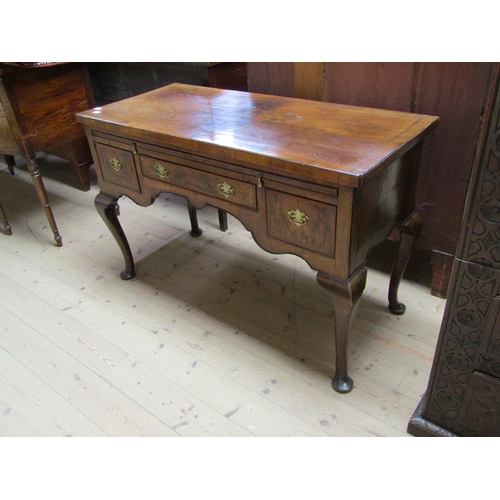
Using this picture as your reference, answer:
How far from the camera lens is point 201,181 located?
4.87ft

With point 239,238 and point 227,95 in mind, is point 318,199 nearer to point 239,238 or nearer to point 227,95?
point 227,95

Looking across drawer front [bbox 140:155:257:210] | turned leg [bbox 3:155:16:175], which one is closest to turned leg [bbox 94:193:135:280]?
drawer front [bbox 140:155:257:210]

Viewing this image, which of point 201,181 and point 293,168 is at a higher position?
point 293,168

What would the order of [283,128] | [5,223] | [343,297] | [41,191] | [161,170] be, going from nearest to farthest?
[343,297] < [283,128] < [161,170] < [41,191] < [5,223]

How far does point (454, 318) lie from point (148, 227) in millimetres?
1813

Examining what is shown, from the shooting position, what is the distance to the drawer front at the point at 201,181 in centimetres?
138

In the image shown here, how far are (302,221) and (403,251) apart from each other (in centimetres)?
55

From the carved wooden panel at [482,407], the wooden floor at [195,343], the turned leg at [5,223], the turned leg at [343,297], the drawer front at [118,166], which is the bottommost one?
the wooden floor at [195,343]

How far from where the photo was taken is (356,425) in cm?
139

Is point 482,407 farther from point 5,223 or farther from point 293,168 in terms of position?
point 5,223

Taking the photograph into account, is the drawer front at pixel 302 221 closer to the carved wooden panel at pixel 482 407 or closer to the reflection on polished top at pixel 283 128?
the reflection on polished top at pixel 283 128

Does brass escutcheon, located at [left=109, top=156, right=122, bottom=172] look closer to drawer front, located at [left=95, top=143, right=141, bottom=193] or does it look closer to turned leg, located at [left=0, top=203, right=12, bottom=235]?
drawer front, located at [left=95, top=143, right=141, bottom=193]

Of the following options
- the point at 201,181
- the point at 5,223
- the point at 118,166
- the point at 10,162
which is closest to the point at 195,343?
the point at 201,181

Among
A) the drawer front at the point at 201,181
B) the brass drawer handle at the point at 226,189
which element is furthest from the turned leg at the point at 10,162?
the brass drawer handle at the point at 226,189
